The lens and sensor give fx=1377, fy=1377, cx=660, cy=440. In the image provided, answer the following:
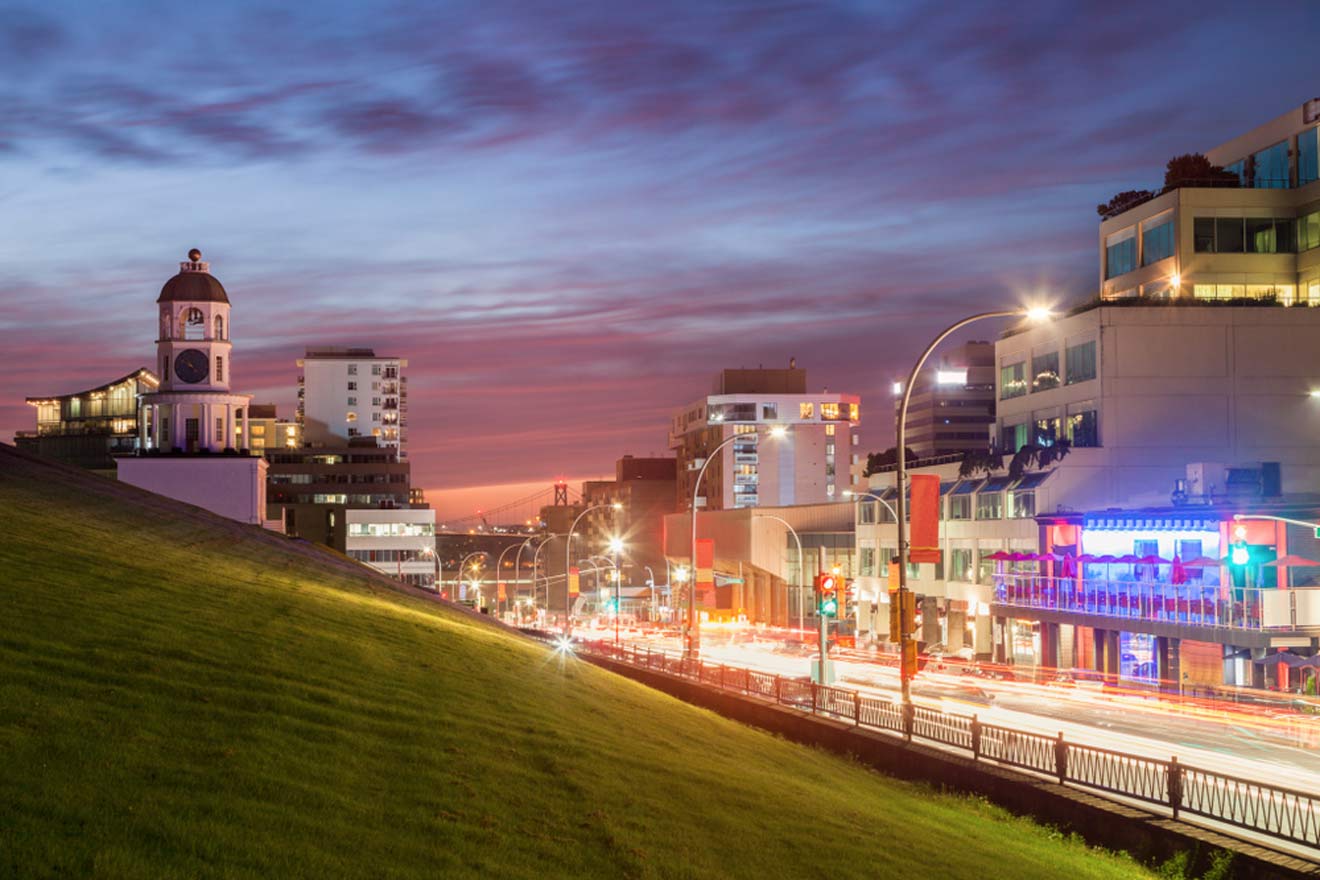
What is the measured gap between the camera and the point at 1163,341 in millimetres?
81625

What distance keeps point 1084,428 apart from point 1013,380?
522 inches

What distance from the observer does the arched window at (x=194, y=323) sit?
3292 inches

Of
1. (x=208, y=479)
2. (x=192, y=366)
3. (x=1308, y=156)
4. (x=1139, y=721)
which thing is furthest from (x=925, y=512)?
(x=1308, y=156)

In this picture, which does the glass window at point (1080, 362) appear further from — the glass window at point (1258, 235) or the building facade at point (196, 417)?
the building facade at point (196, 417)

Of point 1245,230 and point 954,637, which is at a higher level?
point 1245,230

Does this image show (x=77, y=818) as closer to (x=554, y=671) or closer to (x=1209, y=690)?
(x=554, y=671)

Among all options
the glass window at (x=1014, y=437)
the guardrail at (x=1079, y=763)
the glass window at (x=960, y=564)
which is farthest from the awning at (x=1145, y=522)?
the guardrail at (x=1079, y=763)

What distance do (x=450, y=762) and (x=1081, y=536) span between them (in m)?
62.8

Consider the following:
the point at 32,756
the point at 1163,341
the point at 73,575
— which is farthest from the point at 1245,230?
the point at 32,756

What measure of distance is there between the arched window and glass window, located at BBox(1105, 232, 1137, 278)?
212 ft

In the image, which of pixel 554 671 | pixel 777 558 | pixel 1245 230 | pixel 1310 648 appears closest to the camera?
pixel 554 671

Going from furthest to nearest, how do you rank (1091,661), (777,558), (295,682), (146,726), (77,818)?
(777,558) → (1091,661) → (295,682) → (146,726) → (77,818)

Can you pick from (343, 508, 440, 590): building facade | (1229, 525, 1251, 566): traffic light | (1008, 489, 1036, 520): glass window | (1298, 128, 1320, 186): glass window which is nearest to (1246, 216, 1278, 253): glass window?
(1298, 128, 1320, 186): glass window

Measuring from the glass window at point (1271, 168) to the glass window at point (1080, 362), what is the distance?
69.3 ft
